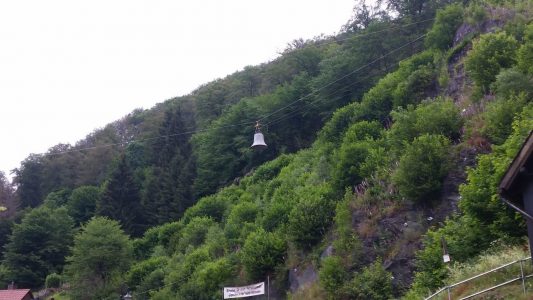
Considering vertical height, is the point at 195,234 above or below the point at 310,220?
below

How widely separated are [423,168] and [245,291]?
36.2 feet

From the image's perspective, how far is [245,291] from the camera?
29.8 m

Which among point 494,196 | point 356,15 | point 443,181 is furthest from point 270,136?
point 494,196

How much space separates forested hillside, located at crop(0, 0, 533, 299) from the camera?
74.8ft

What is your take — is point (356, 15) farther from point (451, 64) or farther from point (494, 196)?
point (494, 196)

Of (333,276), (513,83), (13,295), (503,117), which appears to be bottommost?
(13,295)

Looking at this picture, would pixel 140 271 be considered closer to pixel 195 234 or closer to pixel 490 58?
pixel 195 234

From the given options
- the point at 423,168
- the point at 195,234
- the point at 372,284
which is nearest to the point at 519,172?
the point at 372,284

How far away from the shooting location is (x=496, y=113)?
2284 centimetres

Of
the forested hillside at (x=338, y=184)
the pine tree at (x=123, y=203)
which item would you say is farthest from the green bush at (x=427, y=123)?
the pine tree at (x=123, y=203)

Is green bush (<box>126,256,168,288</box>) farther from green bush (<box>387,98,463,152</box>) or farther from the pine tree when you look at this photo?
the pine tree

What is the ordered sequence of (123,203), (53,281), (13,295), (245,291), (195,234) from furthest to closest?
(123,203) → (53,281) → (13,295) → (195,234) → (245,291)

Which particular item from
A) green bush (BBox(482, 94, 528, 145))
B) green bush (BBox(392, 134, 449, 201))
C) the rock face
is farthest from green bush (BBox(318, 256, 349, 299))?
green bush (BBox(482, 94, 528, 145))

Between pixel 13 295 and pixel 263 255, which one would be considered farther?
pixel 13 295
